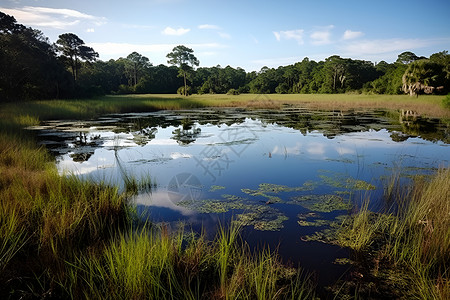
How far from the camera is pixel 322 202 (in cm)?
492

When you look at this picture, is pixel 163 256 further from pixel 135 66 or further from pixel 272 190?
pixel 135 66

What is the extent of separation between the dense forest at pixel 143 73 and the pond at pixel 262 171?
16.7 meters

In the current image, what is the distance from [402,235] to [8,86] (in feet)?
98.7

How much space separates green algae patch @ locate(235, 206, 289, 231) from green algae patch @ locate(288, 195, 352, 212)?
0.61 meters

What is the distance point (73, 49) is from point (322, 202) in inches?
→ 1755

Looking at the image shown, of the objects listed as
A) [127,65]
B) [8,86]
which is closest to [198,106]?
[8,86]

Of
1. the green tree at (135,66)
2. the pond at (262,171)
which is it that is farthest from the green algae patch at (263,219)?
the green tree at (135,66)

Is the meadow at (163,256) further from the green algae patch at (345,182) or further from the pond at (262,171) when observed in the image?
the green algae patch at (345,182)

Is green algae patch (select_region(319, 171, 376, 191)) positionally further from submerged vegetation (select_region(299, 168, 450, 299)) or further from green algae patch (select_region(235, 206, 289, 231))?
green algae patch (select_region(235, 206, 289, 231))

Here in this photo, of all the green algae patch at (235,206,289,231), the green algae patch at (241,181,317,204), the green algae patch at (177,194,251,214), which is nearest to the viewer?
the green algae patch at (235,206,289,231)

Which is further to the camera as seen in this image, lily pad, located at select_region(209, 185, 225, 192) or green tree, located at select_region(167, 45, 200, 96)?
green tree, located at select_region(167, 45, 200, 96)

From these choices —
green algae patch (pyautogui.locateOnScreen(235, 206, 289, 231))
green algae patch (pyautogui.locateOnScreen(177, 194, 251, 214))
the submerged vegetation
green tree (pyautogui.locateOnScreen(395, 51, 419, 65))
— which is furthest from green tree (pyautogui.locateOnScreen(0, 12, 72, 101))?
green tree (pyautogui.locateOnScreen(395, 51, 419, 65))

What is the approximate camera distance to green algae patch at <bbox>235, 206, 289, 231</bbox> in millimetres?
4062

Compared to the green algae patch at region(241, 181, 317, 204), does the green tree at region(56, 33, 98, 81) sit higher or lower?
higher
